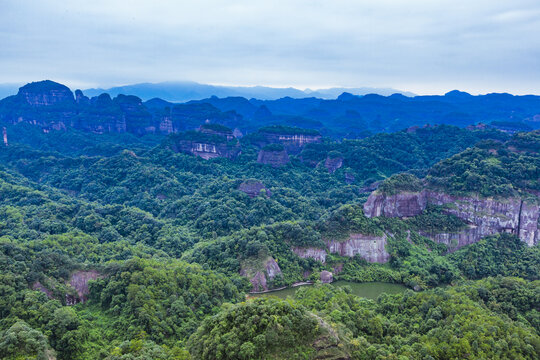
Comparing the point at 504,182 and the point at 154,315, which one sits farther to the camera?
the point at 504,182

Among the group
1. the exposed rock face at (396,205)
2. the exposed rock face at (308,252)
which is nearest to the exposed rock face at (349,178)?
the exposed rock face at (396,205)

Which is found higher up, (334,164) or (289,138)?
(289,138)

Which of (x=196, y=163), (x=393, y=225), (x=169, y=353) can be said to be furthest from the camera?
(x=196, y=163)

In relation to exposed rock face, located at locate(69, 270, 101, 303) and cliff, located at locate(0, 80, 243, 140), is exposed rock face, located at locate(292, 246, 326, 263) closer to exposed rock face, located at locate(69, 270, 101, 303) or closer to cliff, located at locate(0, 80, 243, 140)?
exposed rock face, located at locate(69, 270, 101, 303)

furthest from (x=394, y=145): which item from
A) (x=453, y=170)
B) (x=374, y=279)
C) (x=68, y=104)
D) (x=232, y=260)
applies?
(x=68, y=104)

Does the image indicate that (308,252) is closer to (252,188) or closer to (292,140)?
(252,188)

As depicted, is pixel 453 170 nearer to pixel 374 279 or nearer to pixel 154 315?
pixel 374 279

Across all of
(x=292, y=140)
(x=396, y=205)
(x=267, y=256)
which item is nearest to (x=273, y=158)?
(x=292, y=140)
